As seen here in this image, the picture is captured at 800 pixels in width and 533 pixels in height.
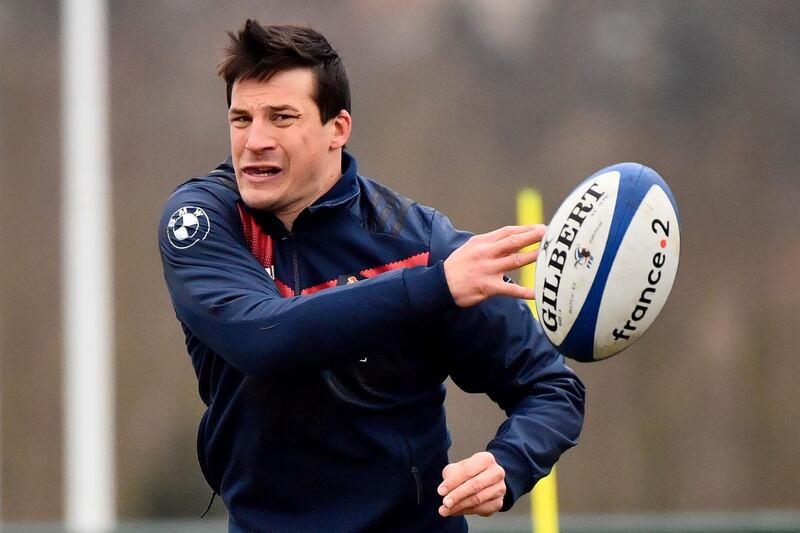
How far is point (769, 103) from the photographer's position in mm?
9320

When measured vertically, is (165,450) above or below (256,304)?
below

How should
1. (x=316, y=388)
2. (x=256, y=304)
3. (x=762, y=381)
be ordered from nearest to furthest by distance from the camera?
(x=256, y=304) < (x=316, y=388) < (x=762, y=381)

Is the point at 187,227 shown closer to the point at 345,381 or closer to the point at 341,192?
the point at 341,192

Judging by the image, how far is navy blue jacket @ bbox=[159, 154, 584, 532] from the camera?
126 inches

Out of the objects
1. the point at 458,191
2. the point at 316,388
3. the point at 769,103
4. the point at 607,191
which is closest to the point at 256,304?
the point at 316,388

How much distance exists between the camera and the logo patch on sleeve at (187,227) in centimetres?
318

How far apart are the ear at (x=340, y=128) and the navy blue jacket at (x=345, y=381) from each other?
0.23 feet

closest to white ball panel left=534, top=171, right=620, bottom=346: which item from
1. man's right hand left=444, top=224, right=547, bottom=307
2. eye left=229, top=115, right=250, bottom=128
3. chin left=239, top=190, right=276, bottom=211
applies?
man's right hand left=444, top=224, right=547, bottom=307

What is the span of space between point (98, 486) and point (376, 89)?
310cm

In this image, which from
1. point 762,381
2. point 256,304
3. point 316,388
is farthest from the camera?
point 762,381

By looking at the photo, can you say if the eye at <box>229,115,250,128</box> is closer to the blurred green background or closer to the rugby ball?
the rugby ball

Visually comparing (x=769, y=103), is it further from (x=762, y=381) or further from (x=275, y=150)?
(x=275, y=150)

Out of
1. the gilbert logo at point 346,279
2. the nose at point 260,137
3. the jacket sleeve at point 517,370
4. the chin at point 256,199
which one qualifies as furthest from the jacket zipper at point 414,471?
the nose at point 260,137

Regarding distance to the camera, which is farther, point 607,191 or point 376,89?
point 376,89
